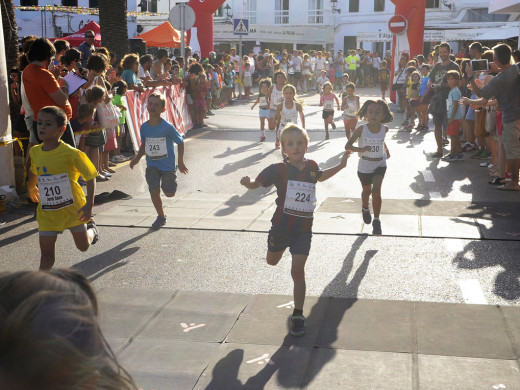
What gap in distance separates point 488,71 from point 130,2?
45.4 metres

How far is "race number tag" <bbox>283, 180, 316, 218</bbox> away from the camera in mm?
5371

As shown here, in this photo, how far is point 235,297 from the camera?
588cm

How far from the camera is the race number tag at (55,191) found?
19.2 ft

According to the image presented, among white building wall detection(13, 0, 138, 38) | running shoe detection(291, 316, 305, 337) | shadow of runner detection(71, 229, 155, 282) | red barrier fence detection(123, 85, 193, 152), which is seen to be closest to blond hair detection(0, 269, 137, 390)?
running shoe detection(291, 316, 305, 337)

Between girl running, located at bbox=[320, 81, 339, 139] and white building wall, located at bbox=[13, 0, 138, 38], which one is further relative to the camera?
white building wall, located at bbox=[13, 0, 138, 38]

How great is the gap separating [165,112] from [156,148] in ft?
26.5

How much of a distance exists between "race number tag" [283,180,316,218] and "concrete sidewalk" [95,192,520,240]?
9.05 feet

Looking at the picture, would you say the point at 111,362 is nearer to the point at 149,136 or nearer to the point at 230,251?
the point at 230,251

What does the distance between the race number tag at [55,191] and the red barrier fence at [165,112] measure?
285 inches

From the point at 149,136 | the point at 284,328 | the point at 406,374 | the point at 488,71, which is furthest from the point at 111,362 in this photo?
the point at 488,71

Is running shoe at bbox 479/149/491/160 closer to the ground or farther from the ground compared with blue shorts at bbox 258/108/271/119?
closer to the ground

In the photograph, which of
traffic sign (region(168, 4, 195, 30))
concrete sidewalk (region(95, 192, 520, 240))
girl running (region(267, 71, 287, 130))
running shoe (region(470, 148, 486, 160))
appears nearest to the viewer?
concrete sidewalk (region(95, 192, 520, 240))

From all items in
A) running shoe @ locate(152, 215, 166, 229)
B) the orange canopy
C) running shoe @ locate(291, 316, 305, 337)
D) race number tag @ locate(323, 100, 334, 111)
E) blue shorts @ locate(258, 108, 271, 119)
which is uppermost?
the orange canopy

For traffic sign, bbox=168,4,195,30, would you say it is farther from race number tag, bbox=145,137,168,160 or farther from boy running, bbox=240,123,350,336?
boy running, bbox=240,123,350,336
